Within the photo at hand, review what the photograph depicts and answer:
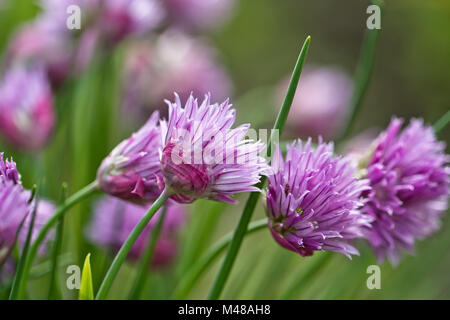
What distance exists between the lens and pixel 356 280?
668 millimetres

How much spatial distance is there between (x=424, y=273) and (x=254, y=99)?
1.56 feet

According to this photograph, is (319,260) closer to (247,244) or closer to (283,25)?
(247,244)

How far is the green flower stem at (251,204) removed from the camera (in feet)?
1.15

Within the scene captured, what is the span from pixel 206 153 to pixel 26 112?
33 cm

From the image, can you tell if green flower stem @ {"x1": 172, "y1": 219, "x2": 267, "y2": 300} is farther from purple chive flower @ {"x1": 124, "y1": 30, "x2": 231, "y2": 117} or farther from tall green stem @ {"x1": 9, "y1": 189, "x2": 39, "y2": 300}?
purple chive flower @ {"x1": 124, "y1": 30, "x2": 231, "y2": 117}

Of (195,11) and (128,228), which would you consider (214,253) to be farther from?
(195,11)

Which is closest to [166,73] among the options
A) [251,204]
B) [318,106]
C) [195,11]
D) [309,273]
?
[195,11]

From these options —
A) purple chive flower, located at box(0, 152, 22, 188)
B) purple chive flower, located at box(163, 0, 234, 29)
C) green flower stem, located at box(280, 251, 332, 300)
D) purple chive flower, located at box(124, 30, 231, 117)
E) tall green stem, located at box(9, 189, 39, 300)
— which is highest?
purple chive flower, located at box(163, 0, 234, 29)

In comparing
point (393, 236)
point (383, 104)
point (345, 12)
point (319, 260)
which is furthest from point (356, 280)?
point (345, 12)

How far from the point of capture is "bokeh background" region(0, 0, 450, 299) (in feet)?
2.27

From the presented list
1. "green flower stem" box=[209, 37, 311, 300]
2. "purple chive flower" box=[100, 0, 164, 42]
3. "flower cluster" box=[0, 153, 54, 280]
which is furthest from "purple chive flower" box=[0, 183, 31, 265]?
"purple chive flower" box=[100, 0, 164, 42]

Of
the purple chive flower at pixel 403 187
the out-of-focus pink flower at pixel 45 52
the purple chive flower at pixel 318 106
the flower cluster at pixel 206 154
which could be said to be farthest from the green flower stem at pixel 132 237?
the purple chive flower at pixel 318 106

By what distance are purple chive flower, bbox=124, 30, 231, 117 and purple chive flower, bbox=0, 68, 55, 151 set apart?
0.93 feet

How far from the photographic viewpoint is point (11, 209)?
A: 1.12ft
